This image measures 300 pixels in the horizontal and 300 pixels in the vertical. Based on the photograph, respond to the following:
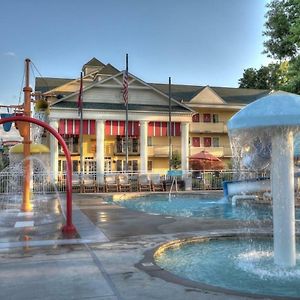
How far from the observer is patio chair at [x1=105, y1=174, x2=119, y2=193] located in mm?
29500

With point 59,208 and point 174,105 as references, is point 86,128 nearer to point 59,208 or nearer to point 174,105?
point 174,105

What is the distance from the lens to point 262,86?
215 ft

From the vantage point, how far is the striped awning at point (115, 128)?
37250mm

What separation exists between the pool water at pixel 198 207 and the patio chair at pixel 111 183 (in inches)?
153

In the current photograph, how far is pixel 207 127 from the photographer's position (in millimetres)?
46281

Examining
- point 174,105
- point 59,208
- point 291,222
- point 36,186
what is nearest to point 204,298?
point 291,222

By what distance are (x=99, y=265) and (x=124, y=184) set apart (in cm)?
2245

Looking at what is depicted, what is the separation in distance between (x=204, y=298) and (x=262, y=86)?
63.0 m

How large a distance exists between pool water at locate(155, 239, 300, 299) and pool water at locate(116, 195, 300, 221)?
525cm

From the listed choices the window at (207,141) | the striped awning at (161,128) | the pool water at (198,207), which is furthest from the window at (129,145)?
the pool water at (198,207)

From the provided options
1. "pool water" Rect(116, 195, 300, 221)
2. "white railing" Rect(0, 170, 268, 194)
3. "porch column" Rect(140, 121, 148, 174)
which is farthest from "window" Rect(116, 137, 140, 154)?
"pool water" Rect(116, 195, 300, 221)

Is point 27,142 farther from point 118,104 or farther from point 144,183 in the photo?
point 118,104

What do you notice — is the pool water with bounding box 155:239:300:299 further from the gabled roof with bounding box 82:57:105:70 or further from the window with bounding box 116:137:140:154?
the gabled roof with bounding box 82:57:105:70

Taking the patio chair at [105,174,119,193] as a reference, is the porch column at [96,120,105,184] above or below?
above
